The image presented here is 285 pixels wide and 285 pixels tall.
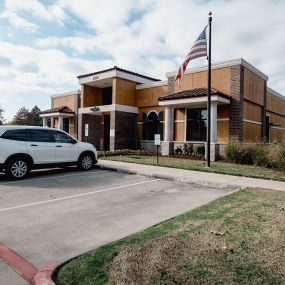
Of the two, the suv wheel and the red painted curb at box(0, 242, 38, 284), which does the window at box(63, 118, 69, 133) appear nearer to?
the suv wheel

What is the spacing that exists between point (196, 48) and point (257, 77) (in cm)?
826

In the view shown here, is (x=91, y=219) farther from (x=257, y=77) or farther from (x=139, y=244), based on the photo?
(x=257, y=77)

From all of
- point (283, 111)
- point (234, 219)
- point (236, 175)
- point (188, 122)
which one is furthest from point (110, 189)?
point (283, 111)

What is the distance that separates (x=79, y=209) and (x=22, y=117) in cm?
5021

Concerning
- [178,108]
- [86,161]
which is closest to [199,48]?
[86,161]

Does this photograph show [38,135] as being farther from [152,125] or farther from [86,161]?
[152,125]

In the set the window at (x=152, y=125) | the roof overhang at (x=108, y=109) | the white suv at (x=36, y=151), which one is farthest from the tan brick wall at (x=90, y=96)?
the white suv at (x=36, y=151)

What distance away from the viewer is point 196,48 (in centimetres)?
Result: 1336

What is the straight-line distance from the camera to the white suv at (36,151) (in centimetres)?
1015

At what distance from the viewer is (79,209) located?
647 centimetres

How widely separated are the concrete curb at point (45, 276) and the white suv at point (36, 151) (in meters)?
7.40

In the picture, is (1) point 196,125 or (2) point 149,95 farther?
(2) point 149,95

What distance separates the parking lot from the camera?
14.8ft

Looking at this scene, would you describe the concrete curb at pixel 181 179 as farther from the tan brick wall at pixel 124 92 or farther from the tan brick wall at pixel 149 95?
the tan brick wall at pixel 149 95
